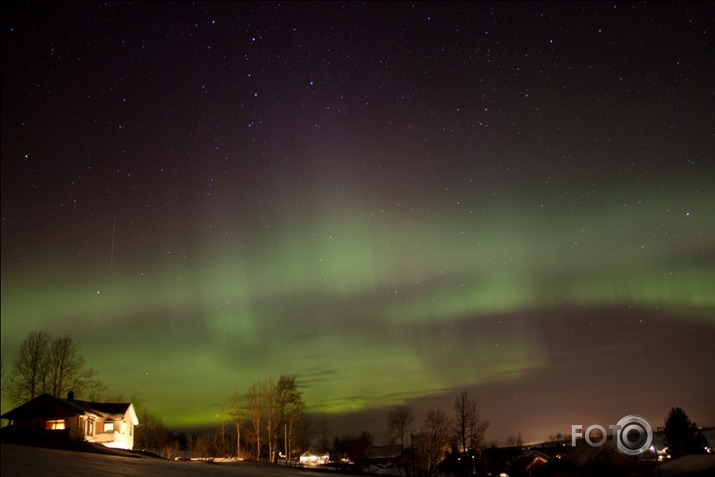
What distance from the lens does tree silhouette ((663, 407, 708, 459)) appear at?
55.3 metres

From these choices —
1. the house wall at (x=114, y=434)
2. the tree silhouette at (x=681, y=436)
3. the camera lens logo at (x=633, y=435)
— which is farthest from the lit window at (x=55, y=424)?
the tree silhouette at (x=681, y=436)

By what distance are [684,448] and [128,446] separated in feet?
184

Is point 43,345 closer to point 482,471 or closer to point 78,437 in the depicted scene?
point 78,437

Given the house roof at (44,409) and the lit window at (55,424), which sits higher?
the house roof at (44,409)

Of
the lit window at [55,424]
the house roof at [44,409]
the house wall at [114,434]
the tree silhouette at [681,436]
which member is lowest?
the tree silhouette at [681,436]

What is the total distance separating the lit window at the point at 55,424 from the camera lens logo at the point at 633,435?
158 feet

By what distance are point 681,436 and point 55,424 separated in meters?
61.0

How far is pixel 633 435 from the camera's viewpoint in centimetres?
5381

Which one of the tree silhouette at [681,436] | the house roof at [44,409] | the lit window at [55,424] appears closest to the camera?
the lit window at [55,424]

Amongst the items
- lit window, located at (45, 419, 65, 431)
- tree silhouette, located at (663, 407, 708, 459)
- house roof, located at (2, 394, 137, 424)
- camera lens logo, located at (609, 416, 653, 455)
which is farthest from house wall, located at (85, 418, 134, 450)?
tree silhouette, located at (663, 407, 708, 459)

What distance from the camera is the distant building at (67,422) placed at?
145ft

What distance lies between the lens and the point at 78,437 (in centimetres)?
4788

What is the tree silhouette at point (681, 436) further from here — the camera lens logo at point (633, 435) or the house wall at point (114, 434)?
the house wall at point (114, 434)

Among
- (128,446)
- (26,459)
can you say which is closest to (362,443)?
(128,446)
